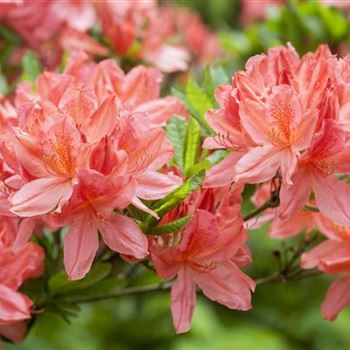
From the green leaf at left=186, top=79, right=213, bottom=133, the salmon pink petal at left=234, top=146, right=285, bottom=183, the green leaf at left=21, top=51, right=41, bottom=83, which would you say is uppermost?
the salmon pink petal at left=234, top=146, right=285, bottom=183

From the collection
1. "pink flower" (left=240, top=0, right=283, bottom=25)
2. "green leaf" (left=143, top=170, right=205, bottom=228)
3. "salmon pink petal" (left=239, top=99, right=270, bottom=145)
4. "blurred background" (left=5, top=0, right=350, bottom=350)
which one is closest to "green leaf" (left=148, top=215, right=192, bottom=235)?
"green leaf" (left=143, top=170, right=205, bottom=228)

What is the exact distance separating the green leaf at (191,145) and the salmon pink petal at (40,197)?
21 centimetres

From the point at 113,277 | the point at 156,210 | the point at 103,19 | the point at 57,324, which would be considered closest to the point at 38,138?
the point at 156,210

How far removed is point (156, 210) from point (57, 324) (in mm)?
1410

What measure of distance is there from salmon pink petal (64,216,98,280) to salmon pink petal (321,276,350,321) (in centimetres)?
34

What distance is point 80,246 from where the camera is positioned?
3.57 feet

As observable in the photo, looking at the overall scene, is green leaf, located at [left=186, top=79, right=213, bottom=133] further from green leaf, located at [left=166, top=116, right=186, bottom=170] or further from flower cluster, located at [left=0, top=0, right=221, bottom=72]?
flower cluster, located at [left=0, top=0, right=221, bottom=72]

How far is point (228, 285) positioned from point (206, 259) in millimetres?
40

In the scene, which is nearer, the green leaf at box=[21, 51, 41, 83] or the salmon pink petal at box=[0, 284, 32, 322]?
the salmon pink petal at box=[0, 284, 32, 322]

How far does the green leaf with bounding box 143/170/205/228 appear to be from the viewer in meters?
1.10

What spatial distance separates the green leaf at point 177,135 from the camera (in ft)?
4.08

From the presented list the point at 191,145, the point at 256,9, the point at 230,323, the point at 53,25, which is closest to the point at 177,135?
the point at 191,145

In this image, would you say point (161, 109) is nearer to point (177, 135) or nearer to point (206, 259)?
point (177, 135)

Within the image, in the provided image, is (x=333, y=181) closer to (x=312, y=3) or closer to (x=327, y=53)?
(x=327, y=53)
